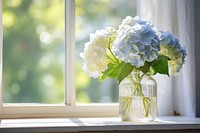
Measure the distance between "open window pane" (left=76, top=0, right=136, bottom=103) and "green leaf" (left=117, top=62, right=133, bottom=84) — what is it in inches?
12.5

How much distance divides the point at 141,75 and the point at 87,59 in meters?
0.24

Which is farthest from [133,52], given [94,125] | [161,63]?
[94,125]

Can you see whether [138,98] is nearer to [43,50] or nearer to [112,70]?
[112,70]

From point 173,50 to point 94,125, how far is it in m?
0.45

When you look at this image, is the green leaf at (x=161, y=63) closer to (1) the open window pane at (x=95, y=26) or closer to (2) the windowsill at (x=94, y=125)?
(2) the windowsill at (x=94, y=125)

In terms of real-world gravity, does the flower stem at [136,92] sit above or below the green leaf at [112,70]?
below

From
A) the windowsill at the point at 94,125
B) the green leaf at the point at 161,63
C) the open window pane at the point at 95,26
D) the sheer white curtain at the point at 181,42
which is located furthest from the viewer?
the open window pane at the point at 95,26

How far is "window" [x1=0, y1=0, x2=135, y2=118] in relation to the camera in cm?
184

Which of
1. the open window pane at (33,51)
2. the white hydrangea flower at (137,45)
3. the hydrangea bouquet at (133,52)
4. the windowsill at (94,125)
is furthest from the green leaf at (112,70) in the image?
the open window pane at (33,51)

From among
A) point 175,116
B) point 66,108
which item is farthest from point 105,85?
point 175,116

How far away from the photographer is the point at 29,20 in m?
1.89

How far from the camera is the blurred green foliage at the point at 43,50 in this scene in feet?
6.08

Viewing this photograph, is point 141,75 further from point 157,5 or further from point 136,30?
point 157,5

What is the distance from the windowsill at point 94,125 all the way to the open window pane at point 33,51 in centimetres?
24
